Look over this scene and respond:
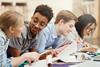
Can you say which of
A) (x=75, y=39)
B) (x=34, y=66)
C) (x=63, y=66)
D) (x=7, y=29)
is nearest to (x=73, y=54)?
(x=75, y=39)

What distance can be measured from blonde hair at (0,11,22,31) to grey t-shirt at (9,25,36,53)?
133 mm

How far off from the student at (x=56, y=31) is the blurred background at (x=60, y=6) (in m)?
0.04

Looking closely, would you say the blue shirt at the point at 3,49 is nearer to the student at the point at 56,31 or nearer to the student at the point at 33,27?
the student at the point at 33,27

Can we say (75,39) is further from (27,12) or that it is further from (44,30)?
(27,12)

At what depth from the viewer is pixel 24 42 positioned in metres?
1.44

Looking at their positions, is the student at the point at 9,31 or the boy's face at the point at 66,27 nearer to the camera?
the student at the point at 9,31

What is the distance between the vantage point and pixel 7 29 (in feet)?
4.07

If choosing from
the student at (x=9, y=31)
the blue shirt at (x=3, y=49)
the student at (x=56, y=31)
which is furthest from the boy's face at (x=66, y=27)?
the blue shirt at (x=3, y=49)

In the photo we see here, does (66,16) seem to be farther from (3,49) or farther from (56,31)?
(3,49)

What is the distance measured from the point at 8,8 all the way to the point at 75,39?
507 millimetres

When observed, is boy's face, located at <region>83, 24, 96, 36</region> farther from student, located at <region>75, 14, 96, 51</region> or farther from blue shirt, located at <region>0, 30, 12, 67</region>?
blue shirt, located at <region>0, 30, 12, 67</region>

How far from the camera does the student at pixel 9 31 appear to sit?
1.19 meters

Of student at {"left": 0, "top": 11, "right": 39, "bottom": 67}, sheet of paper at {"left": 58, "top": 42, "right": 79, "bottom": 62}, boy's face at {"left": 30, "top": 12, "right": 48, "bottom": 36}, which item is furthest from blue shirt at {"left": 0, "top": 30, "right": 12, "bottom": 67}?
sheet of paper at {"left": 58, "top": 42, "right": 79, "bottom": 62}

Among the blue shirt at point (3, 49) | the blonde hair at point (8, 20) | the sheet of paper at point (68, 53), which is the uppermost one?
the blonde hair at point (8, 20)
